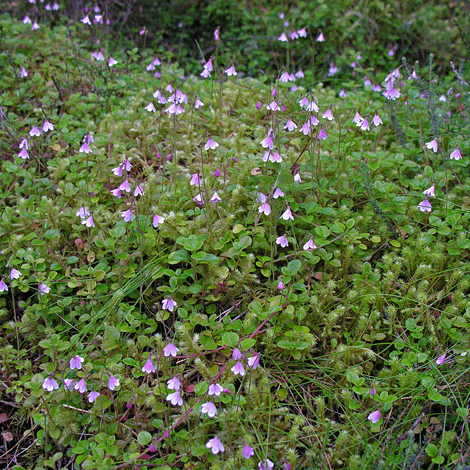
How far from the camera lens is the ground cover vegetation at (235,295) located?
2180 mm

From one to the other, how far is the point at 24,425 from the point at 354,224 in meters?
2.35

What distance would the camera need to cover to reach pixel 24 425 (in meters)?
2.50

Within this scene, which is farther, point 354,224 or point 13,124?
point 13,124

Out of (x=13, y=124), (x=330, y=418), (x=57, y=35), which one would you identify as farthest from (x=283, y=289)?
(x=57, y=35)

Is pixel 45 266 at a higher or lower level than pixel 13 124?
lower

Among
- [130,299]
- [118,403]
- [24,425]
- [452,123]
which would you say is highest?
[452,123]

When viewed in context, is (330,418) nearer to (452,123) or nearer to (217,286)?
(217,286)

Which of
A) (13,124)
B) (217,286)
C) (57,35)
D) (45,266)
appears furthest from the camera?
(57,35)

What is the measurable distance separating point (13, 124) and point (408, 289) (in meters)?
3.60

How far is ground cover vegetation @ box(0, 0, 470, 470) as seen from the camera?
218 centimetres

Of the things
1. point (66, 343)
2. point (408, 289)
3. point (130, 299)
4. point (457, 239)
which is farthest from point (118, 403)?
point (457, 239)

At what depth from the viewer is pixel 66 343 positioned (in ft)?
8.21

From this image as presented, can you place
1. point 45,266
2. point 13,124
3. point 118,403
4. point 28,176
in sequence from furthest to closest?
point 13,124 → point 28,176 → point 45,266 → point 118,403

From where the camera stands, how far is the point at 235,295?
2.79 meters
